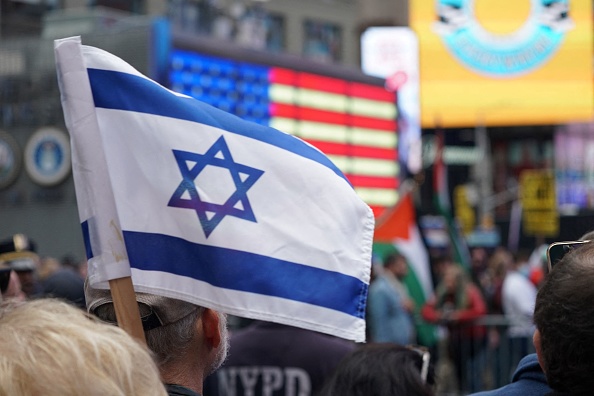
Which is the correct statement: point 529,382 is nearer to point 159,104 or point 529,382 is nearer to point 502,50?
point 159,104

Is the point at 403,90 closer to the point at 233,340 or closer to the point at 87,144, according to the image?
the point at 233,340

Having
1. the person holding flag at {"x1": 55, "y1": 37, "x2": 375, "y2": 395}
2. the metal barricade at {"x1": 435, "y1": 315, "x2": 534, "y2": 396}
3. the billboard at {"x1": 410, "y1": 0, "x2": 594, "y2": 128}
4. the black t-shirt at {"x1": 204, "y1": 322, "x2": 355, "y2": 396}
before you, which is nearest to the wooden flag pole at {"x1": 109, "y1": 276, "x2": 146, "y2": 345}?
the person holding flag at {"x1": 55, "y1": 37, "x2": 375, "y2": 395}

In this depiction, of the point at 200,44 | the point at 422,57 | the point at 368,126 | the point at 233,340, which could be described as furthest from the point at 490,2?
the point at 233,340

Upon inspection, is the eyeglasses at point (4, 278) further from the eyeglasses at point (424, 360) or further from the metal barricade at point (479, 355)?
the metal barricade at point (479, 355)

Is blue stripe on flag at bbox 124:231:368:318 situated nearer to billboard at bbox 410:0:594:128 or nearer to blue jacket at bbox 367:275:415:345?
blue jacket at bbox 367:275:415:345

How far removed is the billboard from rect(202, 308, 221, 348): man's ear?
40.1 meters

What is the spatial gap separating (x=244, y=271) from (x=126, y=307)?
0.49 m

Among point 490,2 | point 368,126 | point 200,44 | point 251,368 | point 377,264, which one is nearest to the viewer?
point 251,368

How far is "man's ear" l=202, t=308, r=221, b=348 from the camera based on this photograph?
2.81 meters

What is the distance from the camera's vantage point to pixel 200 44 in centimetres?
1570

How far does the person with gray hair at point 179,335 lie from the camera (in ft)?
8.84

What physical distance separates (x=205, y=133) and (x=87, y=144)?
0.40m

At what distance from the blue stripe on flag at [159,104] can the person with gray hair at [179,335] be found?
1.61 ft

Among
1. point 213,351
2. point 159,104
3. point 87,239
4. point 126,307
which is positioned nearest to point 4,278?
point 159,104
